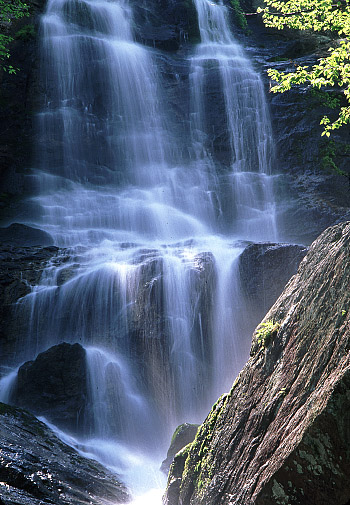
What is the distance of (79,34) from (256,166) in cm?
1056

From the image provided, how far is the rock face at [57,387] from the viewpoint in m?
10.1

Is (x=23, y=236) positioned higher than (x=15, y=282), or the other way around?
(x=23, y=236)

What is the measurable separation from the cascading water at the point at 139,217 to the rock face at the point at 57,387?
0.33m

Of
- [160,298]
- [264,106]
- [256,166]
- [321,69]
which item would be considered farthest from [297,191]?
[321,69]

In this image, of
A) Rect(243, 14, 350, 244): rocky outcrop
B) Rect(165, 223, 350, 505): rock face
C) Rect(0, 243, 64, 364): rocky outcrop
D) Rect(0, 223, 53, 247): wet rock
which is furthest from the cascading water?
Rect(165, 223, 350, 505): rock face

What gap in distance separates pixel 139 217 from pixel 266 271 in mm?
7504

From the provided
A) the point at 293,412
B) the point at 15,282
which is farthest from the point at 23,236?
the point at 293,412

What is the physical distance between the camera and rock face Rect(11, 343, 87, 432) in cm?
1013

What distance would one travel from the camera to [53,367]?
1041cm

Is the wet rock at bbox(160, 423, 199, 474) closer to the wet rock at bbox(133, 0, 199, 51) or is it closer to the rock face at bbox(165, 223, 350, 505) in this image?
the rock face at bbox(165, 223, 350, 505)

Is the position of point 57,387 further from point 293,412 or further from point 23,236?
point 293,412

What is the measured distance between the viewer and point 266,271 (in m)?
11.8

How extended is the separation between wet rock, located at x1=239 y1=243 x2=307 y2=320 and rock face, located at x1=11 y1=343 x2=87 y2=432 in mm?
4486

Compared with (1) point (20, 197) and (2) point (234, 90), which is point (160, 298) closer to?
(1) point (20, 197)
